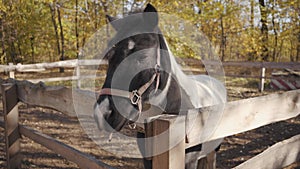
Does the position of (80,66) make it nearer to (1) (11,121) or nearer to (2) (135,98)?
(1) (11,121)

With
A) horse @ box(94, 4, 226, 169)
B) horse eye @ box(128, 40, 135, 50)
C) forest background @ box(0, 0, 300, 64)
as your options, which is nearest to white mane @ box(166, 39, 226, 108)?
horse @ box(94, 4, 226, 169)

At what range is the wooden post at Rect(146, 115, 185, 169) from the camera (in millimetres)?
1038

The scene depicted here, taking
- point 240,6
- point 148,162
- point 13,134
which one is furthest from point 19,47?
point 148,162

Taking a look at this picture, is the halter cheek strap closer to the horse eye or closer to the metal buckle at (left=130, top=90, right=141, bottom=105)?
the metal buckle at (left=130, top=90, right=141, bottom=105)

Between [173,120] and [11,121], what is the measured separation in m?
2.30

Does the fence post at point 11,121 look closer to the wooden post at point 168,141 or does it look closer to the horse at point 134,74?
the horse at point 134,74

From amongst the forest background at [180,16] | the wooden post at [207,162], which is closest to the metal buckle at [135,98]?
the wooden post at [207,162]

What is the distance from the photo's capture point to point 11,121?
2666 mm

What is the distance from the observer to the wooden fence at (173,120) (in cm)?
110

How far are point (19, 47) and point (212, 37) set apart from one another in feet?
39.4

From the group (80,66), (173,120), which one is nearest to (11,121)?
(173,120)

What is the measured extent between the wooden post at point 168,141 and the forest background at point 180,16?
4414 mm

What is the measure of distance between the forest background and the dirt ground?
2.31 metres

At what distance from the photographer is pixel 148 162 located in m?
2.15
